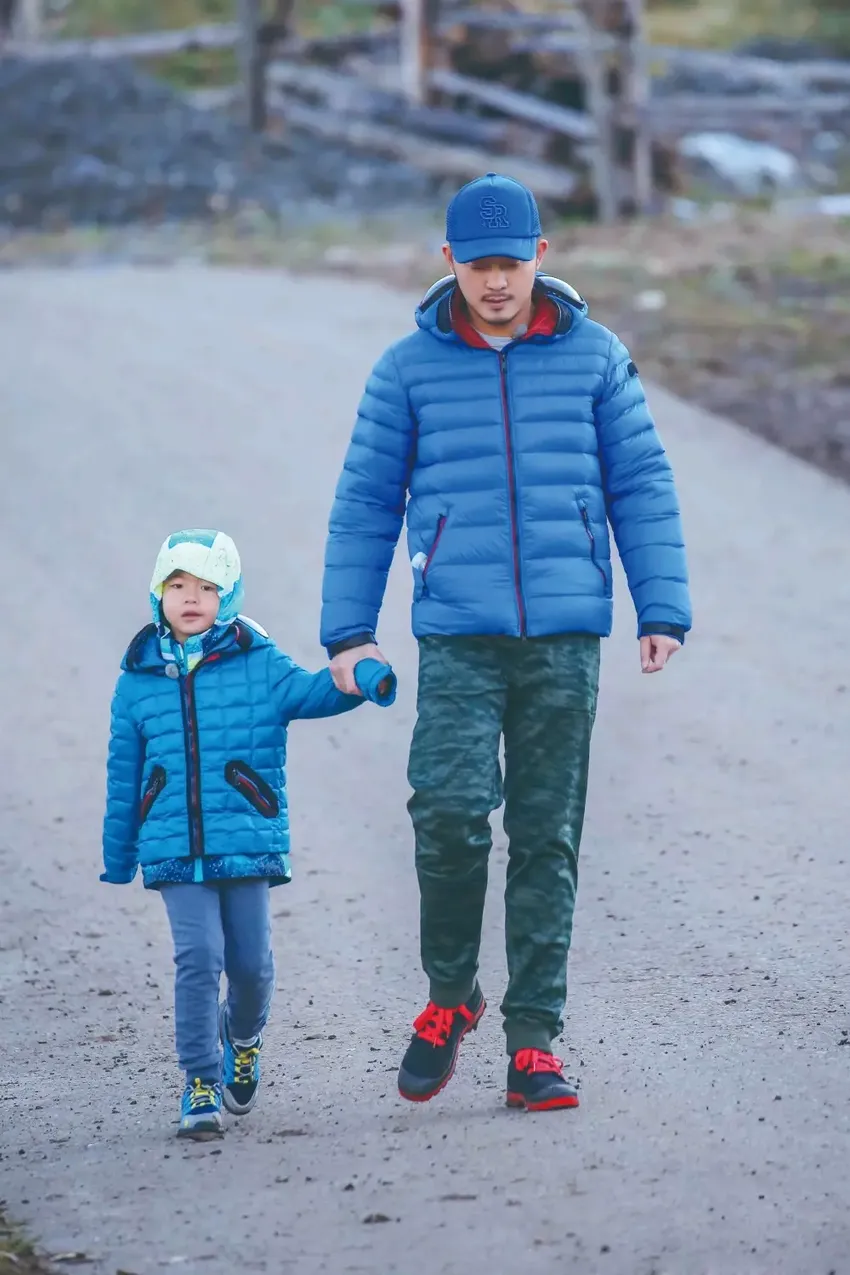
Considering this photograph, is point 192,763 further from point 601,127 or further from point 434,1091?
point 601,127

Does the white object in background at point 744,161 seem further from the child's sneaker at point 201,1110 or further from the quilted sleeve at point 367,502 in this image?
the child's sneaker at point 201,1110

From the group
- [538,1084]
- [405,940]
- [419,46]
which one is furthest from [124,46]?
[538,1084]

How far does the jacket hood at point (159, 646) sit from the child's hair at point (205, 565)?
29 mm

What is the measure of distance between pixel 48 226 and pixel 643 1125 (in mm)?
17182

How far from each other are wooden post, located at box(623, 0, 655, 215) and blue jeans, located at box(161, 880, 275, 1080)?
1501 centimetres

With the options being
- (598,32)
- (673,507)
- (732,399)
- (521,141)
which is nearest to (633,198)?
(598,32)

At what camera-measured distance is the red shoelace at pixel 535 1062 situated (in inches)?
202

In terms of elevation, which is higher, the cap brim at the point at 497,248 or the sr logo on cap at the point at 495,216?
the sr logo on cap at the point at 495,216

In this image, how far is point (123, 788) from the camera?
521cm

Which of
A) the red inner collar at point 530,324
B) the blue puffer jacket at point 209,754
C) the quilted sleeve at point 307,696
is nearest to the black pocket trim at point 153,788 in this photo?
the blue puffer jacket at point 209,754

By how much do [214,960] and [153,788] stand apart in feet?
1.40

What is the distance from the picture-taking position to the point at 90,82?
25.1 meters

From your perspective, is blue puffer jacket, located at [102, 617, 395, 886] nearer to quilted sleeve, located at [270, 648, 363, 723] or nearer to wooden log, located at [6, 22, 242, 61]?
quilted sleeve, located at [270, 648, 363, 723]

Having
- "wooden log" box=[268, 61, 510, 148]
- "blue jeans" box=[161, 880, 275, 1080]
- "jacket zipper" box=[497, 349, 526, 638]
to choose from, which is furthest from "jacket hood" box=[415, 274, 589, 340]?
"wooden log" box=[268, 61, 510, 148]
